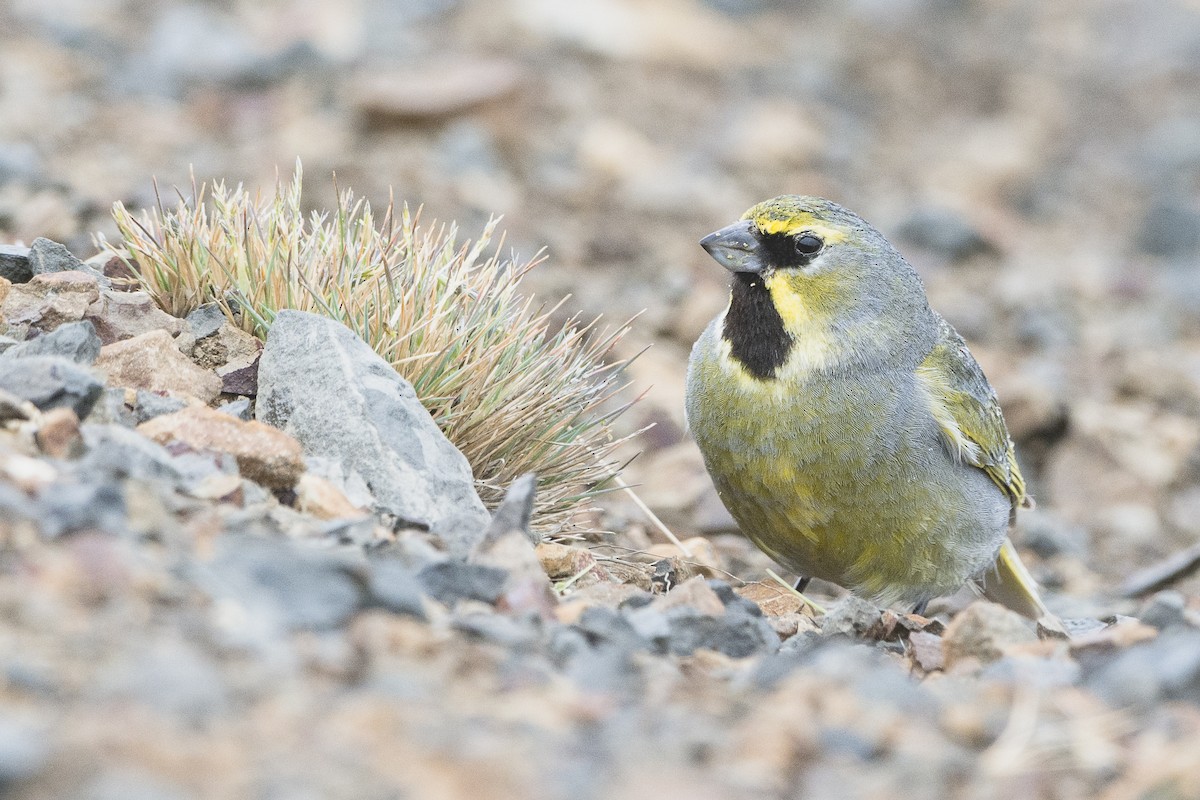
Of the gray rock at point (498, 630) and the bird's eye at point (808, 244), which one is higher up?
the bird's eye at point (808, 244)

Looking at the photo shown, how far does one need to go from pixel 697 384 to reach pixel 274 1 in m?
9.93

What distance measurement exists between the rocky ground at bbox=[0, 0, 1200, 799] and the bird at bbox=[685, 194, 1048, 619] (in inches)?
15.0

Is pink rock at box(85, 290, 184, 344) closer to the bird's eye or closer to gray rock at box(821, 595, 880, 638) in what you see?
the bird's eye

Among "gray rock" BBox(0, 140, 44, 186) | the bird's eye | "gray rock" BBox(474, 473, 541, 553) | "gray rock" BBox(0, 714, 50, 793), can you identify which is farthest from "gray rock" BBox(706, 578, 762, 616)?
"gray rock" BBox(0, 140, 44, 186)

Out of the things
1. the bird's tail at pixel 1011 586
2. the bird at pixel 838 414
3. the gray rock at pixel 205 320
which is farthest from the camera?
the bird's tail at pixel 1011 586

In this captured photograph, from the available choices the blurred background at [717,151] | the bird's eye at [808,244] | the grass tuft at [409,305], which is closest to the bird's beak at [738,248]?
the bird's eye at [808,244]

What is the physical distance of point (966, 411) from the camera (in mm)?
5863

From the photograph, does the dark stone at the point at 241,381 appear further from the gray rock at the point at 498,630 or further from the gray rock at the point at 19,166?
the gray rock at the point at 19,166

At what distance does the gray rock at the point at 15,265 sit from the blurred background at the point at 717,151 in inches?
69.2

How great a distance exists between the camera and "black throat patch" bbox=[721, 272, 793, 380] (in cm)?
554

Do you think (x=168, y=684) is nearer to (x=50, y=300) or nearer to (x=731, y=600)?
(x=731, y=600)

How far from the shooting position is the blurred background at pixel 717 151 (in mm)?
8953

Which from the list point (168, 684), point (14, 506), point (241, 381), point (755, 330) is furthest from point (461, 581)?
point (755, 330)

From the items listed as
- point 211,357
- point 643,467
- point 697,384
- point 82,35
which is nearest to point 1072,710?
point 697,384
